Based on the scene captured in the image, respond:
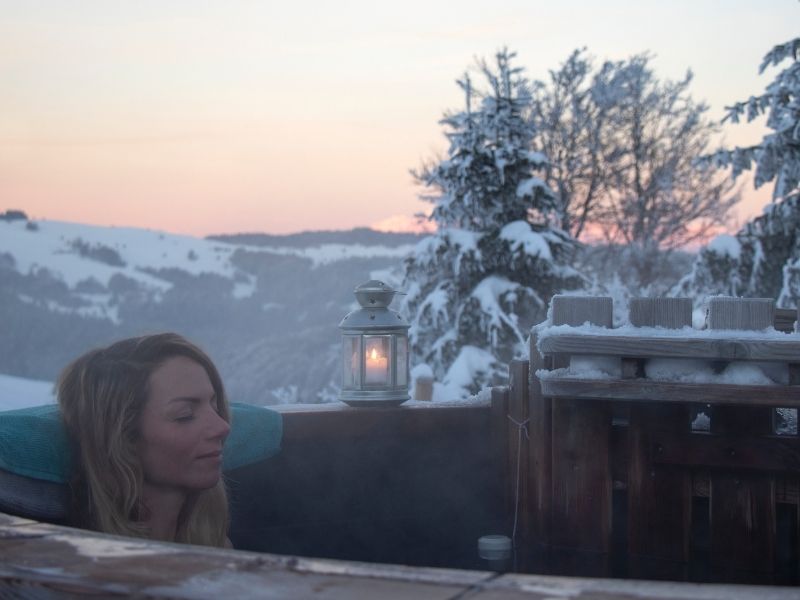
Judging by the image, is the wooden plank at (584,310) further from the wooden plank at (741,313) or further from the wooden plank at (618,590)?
the wooden plank at (618,590)

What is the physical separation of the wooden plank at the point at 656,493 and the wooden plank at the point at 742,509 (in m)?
0.11

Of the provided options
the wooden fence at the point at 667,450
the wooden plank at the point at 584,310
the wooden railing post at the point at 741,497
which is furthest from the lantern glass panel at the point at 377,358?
the wooden railing post at the point at 741,497

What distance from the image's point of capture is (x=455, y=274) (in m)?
16.7

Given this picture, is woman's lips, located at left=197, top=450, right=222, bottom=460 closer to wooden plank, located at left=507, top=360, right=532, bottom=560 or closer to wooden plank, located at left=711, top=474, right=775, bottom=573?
wooden plank, located at left=507, top=360, right=532, bottom=560

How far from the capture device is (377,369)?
16.1 feet

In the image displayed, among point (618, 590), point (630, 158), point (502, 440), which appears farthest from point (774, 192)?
point (630, 158)

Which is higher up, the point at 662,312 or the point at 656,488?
the point at 662,312

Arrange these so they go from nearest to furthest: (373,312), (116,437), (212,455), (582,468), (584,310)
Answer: (116,437)
(212,455)
(584,310)
(582,468)
(373,312)

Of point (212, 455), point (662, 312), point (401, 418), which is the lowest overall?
point (401, 418)

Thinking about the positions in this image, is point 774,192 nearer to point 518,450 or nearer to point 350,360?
point 350,360

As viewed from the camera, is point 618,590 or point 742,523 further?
point 742,523

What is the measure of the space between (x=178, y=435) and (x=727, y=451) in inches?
78.1

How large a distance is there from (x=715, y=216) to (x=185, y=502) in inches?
972

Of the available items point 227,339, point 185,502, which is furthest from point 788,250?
point 227,339
